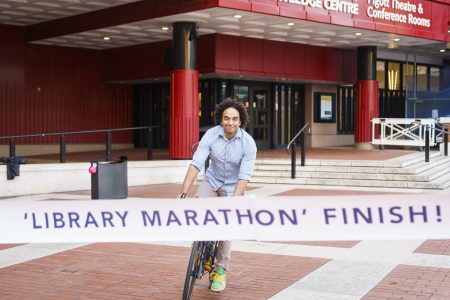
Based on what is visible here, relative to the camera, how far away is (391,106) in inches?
1081

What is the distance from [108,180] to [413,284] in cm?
727

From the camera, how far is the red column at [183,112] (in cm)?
1714

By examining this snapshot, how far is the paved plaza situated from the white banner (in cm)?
120

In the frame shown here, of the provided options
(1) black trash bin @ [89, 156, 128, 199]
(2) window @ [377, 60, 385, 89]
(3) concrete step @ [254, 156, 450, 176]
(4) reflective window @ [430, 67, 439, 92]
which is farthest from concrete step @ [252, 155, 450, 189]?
(2) window @ [377, 60, 385, 89]

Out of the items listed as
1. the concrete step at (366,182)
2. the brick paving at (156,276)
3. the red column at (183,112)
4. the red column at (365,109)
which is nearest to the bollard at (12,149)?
the red column at (183,112)

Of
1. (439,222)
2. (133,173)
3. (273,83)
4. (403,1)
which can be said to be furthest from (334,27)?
(439,222)

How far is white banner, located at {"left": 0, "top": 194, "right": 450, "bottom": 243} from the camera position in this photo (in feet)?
15.4

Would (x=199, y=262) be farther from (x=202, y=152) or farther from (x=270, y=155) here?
(x=270, y=155)

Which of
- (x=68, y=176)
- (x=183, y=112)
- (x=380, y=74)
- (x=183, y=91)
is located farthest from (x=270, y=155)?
(x=380, y=74)

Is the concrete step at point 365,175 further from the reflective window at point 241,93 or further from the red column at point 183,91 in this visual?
the reflective window at point 241,93

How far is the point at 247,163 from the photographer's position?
18.3 ft

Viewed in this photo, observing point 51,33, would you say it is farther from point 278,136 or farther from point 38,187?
point 278,136

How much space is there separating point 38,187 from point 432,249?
9.27 metres

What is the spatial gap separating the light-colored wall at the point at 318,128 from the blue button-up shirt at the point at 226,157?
19150 millimetres
